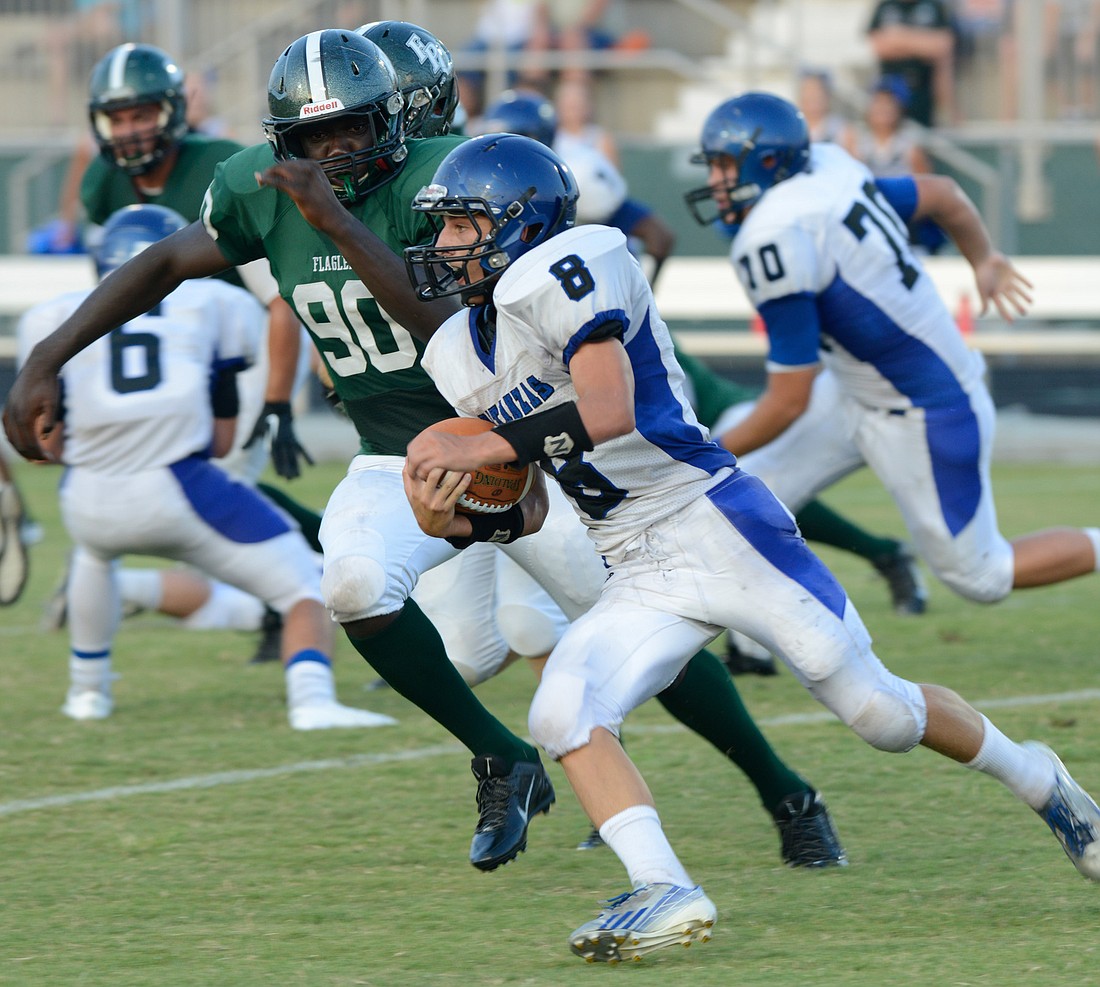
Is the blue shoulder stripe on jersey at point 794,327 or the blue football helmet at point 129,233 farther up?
the blue football helmet at point 129,233

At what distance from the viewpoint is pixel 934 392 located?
5680 mm

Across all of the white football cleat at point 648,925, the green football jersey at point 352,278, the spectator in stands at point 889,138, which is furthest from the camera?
the spectator in stands at point 889,138

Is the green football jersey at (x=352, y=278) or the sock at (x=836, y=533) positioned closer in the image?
the green football jersey at (x=352, y=278)

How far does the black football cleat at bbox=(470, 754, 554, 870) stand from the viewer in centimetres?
382

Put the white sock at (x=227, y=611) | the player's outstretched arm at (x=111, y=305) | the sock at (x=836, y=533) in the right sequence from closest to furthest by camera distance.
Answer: the player's outstretched arm at (x=111, y=305) → the sock at (x=836, y=533) → the white sock at (x=227, y=611)

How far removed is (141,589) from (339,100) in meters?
3.16

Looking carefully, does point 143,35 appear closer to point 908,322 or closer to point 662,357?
point 908,322

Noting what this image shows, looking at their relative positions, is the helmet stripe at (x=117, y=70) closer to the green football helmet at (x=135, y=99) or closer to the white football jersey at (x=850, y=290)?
the green football helmet at (x=135, y=99)

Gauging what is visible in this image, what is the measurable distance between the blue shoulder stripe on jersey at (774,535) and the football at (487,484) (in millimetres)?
365

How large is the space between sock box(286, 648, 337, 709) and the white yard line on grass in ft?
1.48

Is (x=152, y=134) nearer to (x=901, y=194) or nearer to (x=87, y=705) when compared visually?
(x=87, y=705)

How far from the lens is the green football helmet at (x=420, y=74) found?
444 centimetres

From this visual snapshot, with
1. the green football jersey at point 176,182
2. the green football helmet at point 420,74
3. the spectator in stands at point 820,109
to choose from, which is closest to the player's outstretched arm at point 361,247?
the green football helmet at point 420,74

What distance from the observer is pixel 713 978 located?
3232 mm
